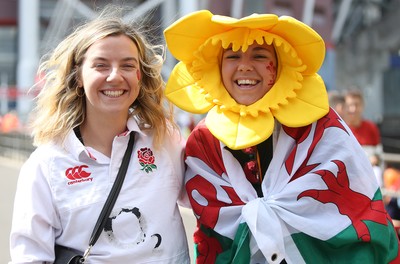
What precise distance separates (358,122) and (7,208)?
19.0 feet

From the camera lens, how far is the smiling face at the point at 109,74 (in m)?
3.02

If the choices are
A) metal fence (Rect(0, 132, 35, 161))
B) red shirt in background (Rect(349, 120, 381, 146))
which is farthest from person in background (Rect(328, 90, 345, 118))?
metal fence (Rect(0, 132, 35, 161))

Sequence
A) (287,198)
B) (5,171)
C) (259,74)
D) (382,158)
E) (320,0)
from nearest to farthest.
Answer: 1. (287,198)
2. (259,74)
3. (382,158)
4. (5,171)
5. (320,0)

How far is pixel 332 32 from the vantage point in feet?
87.4

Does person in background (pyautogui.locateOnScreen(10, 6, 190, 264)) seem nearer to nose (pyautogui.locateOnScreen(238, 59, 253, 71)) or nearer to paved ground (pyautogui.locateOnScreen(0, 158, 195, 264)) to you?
nose (pyautogui.locateOnScreen(238, 59, 253, 71))

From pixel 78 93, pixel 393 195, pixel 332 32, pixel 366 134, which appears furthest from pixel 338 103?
pixel 332 32

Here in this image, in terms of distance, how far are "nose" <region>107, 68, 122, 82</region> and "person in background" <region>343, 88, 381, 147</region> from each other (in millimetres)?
3828

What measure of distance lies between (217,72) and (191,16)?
329mm

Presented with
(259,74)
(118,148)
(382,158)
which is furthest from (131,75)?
(382,158)

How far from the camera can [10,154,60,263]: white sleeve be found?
283 cm

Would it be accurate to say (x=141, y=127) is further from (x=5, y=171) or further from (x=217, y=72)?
(x=5, y=171)

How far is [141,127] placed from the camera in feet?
10.7

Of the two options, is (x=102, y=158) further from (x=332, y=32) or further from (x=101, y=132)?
(x=332, y=32)

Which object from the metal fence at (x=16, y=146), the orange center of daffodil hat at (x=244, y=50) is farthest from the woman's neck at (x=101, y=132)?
the metal fence at (x=16, y=146)
